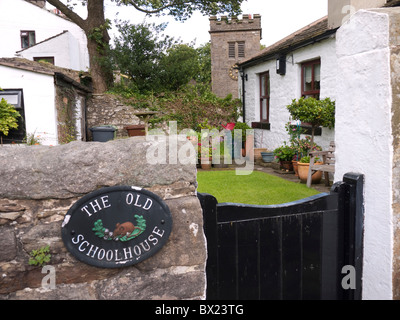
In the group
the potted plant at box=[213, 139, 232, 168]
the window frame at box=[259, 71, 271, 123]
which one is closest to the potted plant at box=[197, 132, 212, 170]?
the potted plant at box=[213, 139, 232, 168]

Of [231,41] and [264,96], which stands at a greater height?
[231,41]

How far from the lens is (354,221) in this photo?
81.5 inches

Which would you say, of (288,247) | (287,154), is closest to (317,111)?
(287,154)

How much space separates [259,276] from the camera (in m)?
1.97

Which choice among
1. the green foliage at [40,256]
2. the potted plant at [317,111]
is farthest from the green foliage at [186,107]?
the green foliage at [40,256]

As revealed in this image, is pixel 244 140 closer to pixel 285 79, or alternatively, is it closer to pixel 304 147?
pixel 285 79

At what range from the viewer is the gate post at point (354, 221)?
2039 millimetres

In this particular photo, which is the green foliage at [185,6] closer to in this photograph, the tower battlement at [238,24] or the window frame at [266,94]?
the window frame at [266,94]

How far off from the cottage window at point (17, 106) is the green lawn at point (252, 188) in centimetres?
550

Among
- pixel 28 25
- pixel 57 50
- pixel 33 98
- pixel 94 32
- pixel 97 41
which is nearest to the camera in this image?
pixel 33 98

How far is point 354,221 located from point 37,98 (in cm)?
1022

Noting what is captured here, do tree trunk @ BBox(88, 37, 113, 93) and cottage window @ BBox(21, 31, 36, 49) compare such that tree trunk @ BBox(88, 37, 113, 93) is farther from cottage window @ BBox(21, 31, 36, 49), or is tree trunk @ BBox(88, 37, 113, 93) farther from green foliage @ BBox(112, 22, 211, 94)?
cottage window @ BBox(21, 31, 36, 49)
